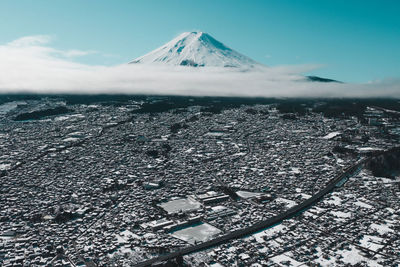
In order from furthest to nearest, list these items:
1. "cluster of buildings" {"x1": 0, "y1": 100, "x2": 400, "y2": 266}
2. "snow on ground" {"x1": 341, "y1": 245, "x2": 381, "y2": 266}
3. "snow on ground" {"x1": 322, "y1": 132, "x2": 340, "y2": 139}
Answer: "snow on ground" {"x1": 322, "y1": 132, "x2": 340, "y2": 139}, "cluster of buildings" {"x1": 0, "y1": 100, "x2": 400, "y2": 266}, "snow on ground" {"x1": 341, "y1": 245, "x2": 381, "y2": 266}

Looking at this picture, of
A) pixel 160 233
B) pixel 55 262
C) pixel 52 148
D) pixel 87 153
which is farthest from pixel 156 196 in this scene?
pixel 52 148

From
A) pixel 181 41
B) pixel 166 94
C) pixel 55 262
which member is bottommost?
pixel 55 262

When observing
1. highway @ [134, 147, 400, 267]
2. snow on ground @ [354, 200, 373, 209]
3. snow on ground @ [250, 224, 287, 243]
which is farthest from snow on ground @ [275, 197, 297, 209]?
snow on ground @ [354, 200, 373, 209]

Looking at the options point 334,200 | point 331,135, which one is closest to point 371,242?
Answer: point 334,200

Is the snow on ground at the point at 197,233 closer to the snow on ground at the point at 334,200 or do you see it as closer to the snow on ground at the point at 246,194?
the snow on ground at the point at 246,194

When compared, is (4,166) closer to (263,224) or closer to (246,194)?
(246,194)

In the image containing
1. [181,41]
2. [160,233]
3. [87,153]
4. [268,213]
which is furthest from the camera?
[181,41]

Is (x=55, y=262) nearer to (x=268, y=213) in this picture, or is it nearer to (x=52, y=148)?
(x=268, y=213)

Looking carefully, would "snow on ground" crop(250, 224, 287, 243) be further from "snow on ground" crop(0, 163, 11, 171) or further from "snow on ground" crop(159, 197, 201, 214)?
"snow on ground" crop(0, 163, 11, 171)
